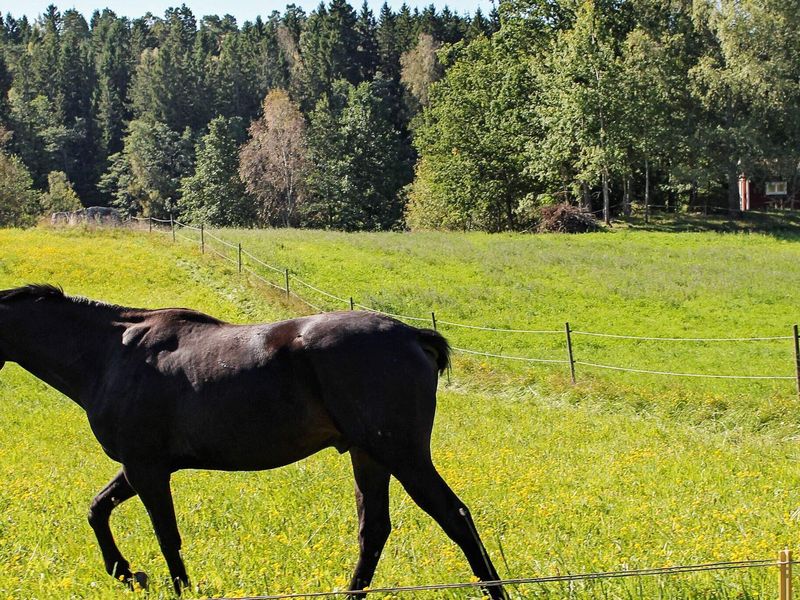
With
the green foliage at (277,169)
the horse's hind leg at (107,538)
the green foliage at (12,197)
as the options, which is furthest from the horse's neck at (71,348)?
the green foliage at (277,169)

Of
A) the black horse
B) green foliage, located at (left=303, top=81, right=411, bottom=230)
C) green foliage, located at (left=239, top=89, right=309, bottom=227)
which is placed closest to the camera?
the black horse

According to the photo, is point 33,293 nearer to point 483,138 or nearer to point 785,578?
point 785,578

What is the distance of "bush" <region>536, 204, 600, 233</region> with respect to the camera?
47.3m

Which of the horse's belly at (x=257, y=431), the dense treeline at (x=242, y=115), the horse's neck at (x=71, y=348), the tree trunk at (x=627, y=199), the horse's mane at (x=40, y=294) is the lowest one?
the horse's belly at (x=257, y=431)

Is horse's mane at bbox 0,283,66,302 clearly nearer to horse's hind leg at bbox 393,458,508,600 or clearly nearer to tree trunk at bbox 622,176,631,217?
horse's hind leg at bbox 393,458,508,600

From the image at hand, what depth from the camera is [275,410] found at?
573 centimetres

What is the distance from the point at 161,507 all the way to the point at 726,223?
46929mm

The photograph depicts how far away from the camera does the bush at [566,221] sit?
47.3 m

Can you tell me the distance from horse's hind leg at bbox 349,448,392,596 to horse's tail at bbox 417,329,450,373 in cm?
81

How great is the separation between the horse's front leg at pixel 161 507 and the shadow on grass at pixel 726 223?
42958mm

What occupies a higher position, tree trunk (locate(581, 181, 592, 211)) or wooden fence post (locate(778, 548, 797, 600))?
tree trunk (locate(581, 181, 592, 211))

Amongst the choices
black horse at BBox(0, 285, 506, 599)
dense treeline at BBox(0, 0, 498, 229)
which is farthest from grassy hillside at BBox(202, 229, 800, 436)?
dense treeline at BBox(0, 0, 498, 229)

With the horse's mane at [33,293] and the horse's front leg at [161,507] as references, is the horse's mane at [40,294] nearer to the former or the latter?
the horse's mane at [33,293]

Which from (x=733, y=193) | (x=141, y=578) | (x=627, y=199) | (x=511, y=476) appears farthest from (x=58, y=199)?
(x=141, y=578)
